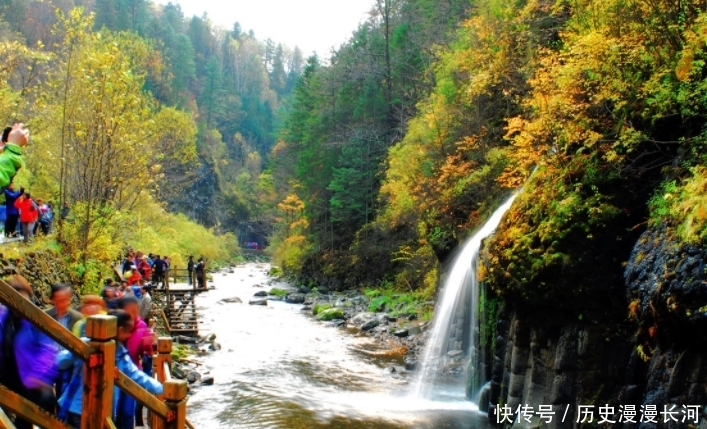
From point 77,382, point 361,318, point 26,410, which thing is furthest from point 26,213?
point 361,318

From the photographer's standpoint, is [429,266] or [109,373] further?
[429,266]

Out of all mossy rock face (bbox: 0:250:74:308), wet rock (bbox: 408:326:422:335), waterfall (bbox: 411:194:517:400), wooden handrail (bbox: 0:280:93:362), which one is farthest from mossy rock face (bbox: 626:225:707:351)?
wet rock (bbox: 408:326:422:335)

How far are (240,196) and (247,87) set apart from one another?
125 feet

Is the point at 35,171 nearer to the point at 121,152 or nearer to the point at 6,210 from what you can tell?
the point at 121,152

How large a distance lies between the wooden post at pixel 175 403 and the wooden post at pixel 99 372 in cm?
60

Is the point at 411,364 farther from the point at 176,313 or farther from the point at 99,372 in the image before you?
the point at 99,372

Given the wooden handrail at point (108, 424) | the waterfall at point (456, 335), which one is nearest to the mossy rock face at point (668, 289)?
the waterfall at point (456, 335)

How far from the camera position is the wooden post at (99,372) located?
350 centimetres

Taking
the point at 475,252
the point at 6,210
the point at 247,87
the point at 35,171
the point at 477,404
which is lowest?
the point at 477,404

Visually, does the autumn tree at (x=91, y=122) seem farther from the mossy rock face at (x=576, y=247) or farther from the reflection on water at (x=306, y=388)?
the mossy rock face at (x=576, y=247)

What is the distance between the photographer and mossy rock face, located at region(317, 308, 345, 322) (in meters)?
24.8

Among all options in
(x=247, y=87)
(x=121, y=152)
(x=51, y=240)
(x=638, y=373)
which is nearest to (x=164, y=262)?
(x=121, y=152)

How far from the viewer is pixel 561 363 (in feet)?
30.0

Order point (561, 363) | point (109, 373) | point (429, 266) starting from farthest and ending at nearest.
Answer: point (429, 266) → point (561, 363) → point (109, 373)
